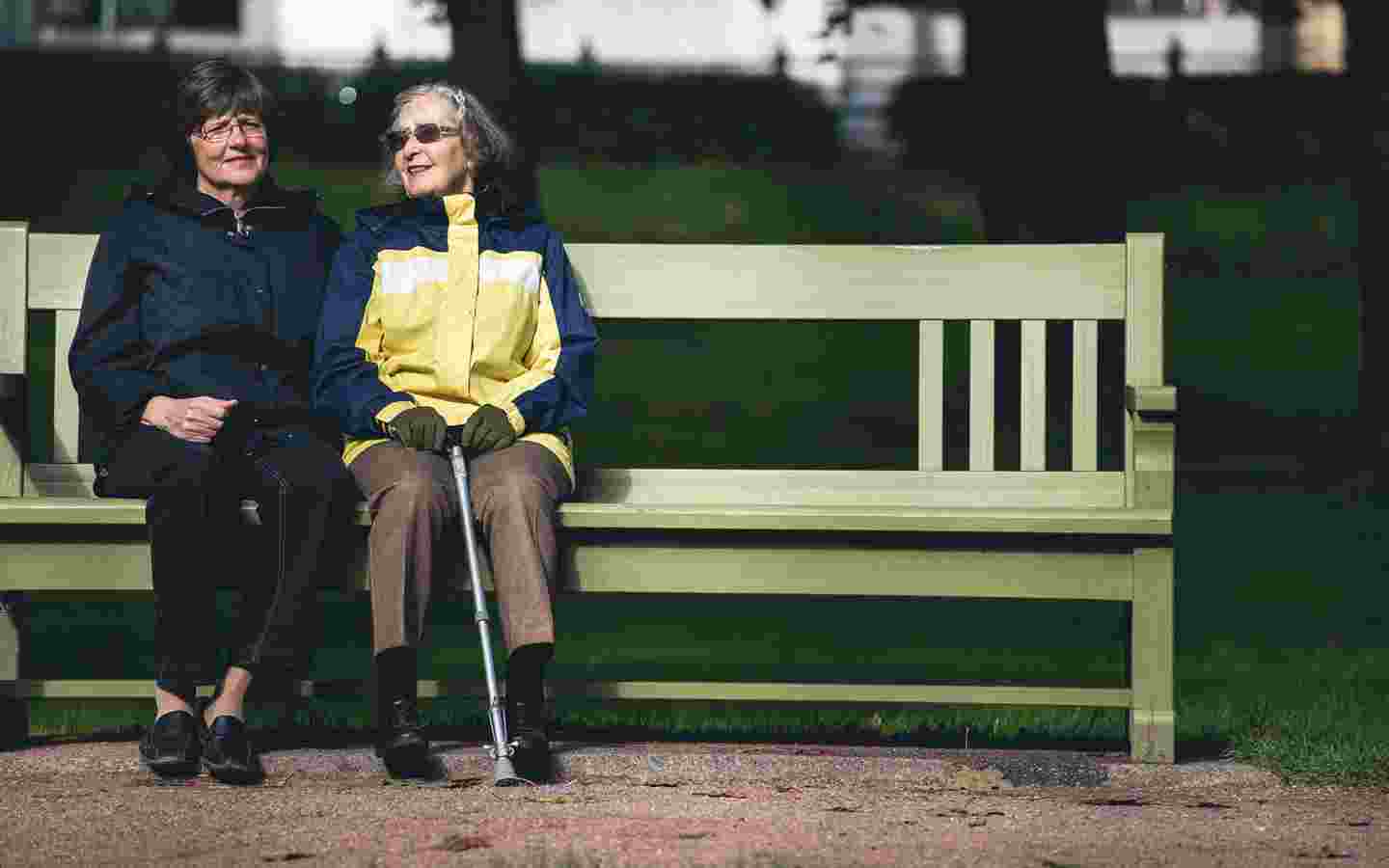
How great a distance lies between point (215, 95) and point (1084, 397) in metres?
2.12

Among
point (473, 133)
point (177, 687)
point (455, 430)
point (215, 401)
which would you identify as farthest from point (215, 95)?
point (177, 687)

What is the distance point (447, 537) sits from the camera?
5082mm

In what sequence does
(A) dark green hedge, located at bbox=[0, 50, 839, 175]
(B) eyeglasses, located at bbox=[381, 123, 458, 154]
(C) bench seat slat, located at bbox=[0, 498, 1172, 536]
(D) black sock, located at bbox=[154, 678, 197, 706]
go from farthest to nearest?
1. (A) dark green hedge, located at bbox=[0, 50, 839, 175]
2. (B) eyeglasses, located at bbox=[381, 123, 458, 154]
3. (C) bench seat slat, located at bbox=[0, 498, 1172, 536]
4. (D) black sock, located at bbox=[154, 678, 197, 706]

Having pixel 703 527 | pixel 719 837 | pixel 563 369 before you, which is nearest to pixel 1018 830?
pixel 719 837

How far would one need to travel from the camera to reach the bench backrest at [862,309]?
221 inches

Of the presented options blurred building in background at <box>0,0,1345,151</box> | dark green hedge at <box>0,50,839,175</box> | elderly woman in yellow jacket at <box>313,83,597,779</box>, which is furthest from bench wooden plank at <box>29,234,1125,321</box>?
blurred building in background at <box>0,0,1345,151</box>

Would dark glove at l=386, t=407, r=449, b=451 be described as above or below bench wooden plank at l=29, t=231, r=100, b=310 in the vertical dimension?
below

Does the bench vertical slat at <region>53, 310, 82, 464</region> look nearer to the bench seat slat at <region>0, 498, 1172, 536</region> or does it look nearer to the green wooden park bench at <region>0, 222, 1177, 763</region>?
the green wooden park bench at <region>0, 222, 1177, 763</region>

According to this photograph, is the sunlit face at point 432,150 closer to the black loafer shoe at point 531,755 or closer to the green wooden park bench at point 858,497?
the green wooden park bench at point 858,497

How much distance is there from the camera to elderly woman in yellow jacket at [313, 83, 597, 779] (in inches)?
194

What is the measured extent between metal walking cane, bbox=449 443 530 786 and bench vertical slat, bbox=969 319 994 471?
1.29 metres

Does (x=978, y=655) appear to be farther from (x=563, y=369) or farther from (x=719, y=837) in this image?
(x=719, y=837)

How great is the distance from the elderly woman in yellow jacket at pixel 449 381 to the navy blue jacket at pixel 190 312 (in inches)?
4.2

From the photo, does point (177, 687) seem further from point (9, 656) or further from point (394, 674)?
point (9, 656)
